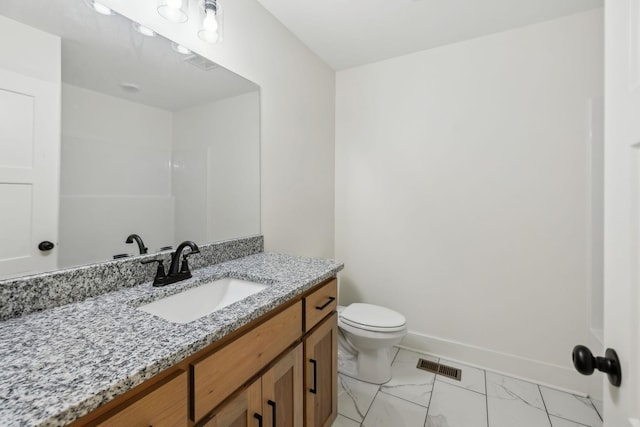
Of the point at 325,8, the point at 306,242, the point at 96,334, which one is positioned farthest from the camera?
the point at 306,242

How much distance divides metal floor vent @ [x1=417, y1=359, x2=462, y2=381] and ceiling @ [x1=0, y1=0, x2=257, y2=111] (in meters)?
2.23

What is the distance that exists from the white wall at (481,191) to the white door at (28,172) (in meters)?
1.96

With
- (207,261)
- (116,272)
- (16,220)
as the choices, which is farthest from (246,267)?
(16,220)

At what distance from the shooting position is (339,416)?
1569 mm

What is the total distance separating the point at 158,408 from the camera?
0.61 metres

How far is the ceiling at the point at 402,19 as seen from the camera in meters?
1.67

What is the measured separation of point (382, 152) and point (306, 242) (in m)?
0.98

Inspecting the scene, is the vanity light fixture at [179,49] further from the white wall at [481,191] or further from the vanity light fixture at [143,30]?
the white wall at [481,191]

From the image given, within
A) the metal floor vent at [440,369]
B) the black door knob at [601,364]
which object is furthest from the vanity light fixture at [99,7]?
the metal floor vent at [440,369]

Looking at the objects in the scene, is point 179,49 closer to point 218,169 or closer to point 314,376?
point 218,169

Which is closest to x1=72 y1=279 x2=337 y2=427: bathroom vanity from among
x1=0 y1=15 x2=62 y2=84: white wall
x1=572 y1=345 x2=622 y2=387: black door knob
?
x1=572 y1=345 x2=622 y2=387: black door knob

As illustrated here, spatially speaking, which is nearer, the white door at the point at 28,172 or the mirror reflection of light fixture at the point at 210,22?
the white door at the point at 28,172

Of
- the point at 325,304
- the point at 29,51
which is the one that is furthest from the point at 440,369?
the point at 29,51

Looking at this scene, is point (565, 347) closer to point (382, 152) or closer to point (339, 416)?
point (339, 416)
